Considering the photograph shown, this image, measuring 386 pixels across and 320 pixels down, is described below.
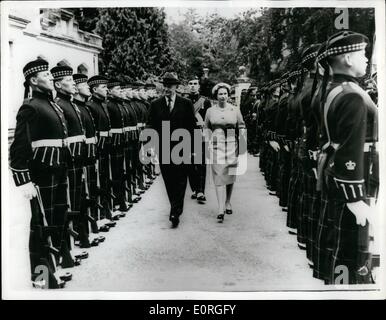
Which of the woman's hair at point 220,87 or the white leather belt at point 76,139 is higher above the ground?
the woman's hair at point 220,87

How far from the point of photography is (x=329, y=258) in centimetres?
540

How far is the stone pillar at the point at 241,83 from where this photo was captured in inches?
270

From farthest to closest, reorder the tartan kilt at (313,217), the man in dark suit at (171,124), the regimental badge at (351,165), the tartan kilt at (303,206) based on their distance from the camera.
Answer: the man in dark suit at (171,124), the tartan kilt at (303,206), the tartan kilt at (313,217), the regimental badge at (351,165)

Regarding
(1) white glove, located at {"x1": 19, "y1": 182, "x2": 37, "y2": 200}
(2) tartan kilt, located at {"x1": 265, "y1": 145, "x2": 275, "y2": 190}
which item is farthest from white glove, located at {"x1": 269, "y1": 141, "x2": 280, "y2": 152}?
(1) white glove, located at {"x1": 19, "y1": 182, "x2": 37, "y2": 200}

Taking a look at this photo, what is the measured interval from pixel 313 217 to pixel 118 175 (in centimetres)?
269

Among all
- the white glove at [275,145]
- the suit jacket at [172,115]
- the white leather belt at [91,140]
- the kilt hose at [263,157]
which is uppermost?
the suit jacket at [172,115]

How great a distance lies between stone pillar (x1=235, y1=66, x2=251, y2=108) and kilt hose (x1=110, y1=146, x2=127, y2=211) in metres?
1.63

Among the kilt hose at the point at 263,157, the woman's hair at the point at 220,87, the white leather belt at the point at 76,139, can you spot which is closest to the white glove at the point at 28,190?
the white leather belt at the point at 76,139

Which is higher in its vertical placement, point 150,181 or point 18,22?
point 18,22

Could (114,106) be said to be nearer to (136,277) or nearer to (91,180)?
(91,180)

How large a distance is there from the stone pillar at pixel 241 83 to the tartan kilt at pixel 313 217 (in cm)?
165

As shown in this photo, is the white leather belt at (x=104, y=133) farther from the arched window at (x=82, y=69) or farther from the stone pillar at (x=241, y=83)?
the stone pillar at (x=241, y=83)
